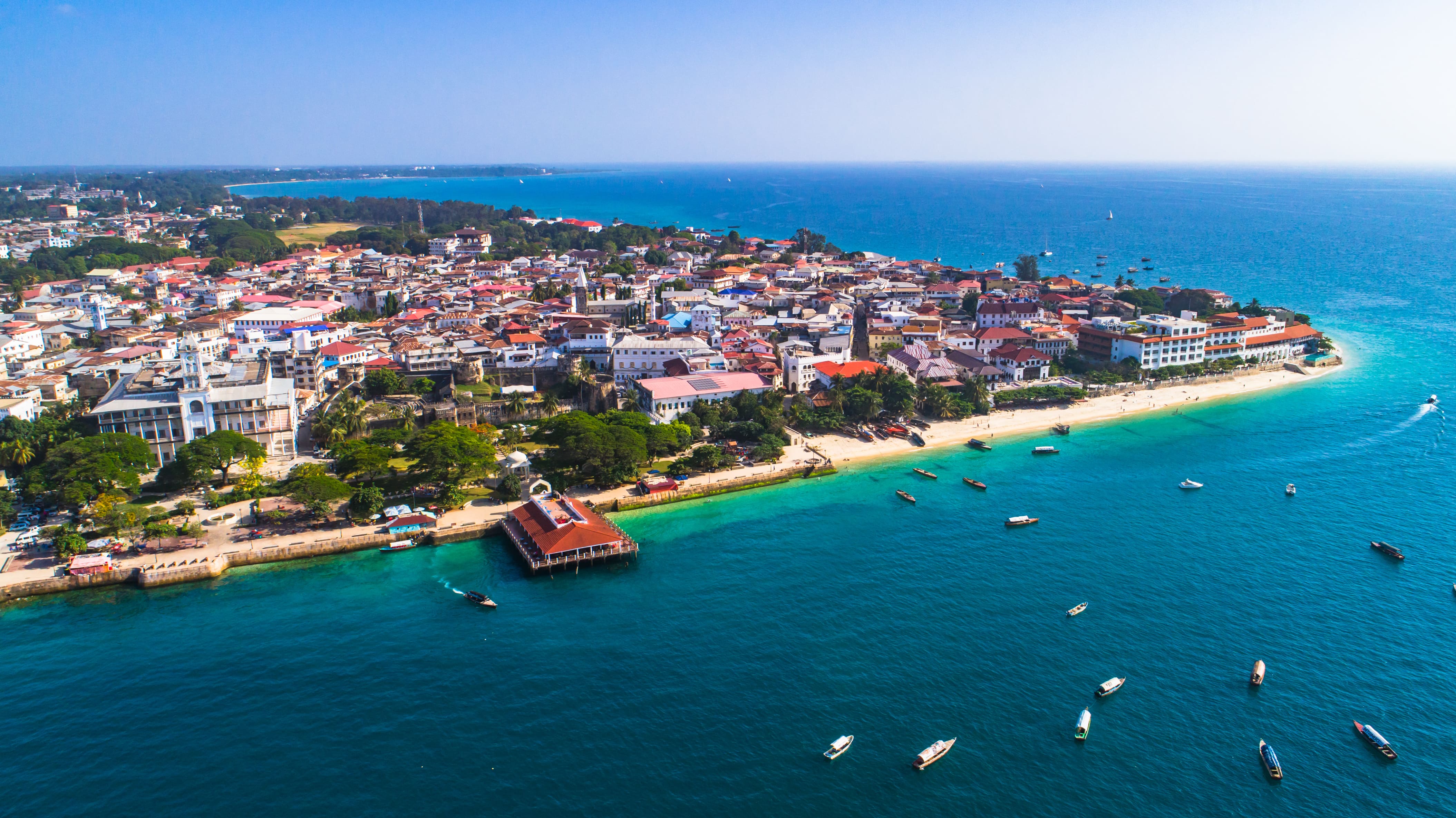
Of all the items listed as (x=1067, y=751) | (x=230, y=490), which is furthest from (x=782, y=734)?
(x=230, y=490)

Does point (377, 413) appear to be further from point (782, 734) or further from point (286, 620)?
point (782, 734)

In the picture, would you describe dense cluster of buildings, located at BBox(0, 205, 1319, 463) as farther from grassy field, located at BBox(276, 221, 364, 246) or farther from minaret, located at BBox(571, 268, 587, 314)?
Result: grassy field, located at BBox(276, 221, 364, 246)

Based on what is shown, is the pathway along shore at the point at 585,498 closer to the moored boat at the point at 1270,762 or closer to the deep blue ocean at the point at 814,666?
the deep blue ocean at the point at 814,666

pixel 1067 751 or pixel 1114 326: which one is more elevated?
pixel 1114 326

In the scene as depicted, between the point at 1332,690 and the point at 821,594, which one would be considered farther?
the point at 821,594

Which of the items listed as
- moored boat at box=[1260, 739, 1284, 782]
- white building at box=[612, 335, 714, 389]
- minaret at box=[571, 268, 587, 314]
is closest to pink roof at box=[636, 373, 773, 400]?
white building at box=[612, 335, 714, 389]
